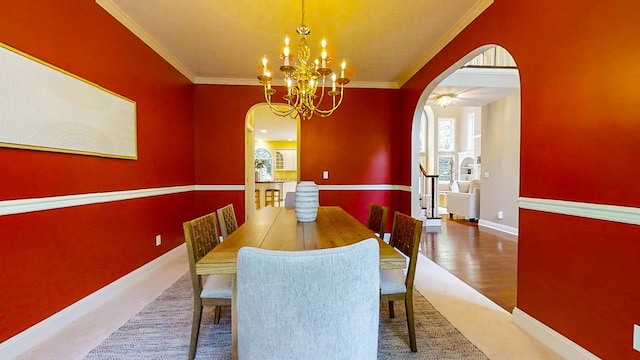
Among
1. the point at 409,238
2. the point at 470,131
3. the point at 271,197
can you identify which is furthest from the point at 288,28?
the point at 470,131

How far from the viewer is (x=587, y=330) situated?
1.60 meters

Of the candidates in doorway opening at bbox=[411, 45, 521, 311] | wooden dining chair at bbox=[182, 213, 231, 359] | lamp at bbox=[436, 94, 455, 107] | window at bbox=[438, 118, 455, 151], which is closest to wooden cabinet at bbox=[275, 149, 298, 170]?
window at bbox=[438, 118, 455, 151]

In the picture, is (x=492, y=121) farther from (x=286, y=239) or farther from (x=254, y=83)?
(x=286, y=239)

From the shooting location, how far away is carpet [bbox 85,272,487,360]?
175cm

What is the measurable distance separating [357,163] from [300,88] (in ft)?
8.17

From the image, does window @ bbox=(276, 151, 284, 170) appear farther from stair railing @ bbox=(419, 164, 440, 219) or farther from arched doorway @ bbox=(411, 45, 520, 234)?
arched doorway @ bbox=(411, 45, 520, 234)

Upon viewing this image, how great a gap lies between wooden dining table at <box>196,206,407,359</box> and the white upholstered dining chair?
0.41 metres

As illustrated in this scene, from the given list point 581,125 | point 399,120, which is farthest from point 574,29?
point 399,120

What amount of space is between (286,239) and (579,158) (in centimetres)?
170

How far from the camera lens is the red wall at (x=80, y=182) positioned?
1.76 meters

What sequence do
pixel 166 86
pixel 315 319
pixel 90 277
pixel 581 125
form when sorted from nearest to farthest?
1. pixel 315 319
2. pixel 581 125
3. pixel 90 277
4. pixel 166 86

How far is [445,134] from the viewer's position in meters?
11.0

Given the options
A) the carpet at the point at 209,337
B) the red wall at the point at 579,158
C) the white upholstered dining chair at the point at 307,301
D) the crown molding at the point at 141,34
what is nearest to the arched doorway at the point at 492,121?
the red wall at the point at 579,158

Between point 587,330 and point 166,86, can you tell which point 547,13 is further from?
point 166,86
